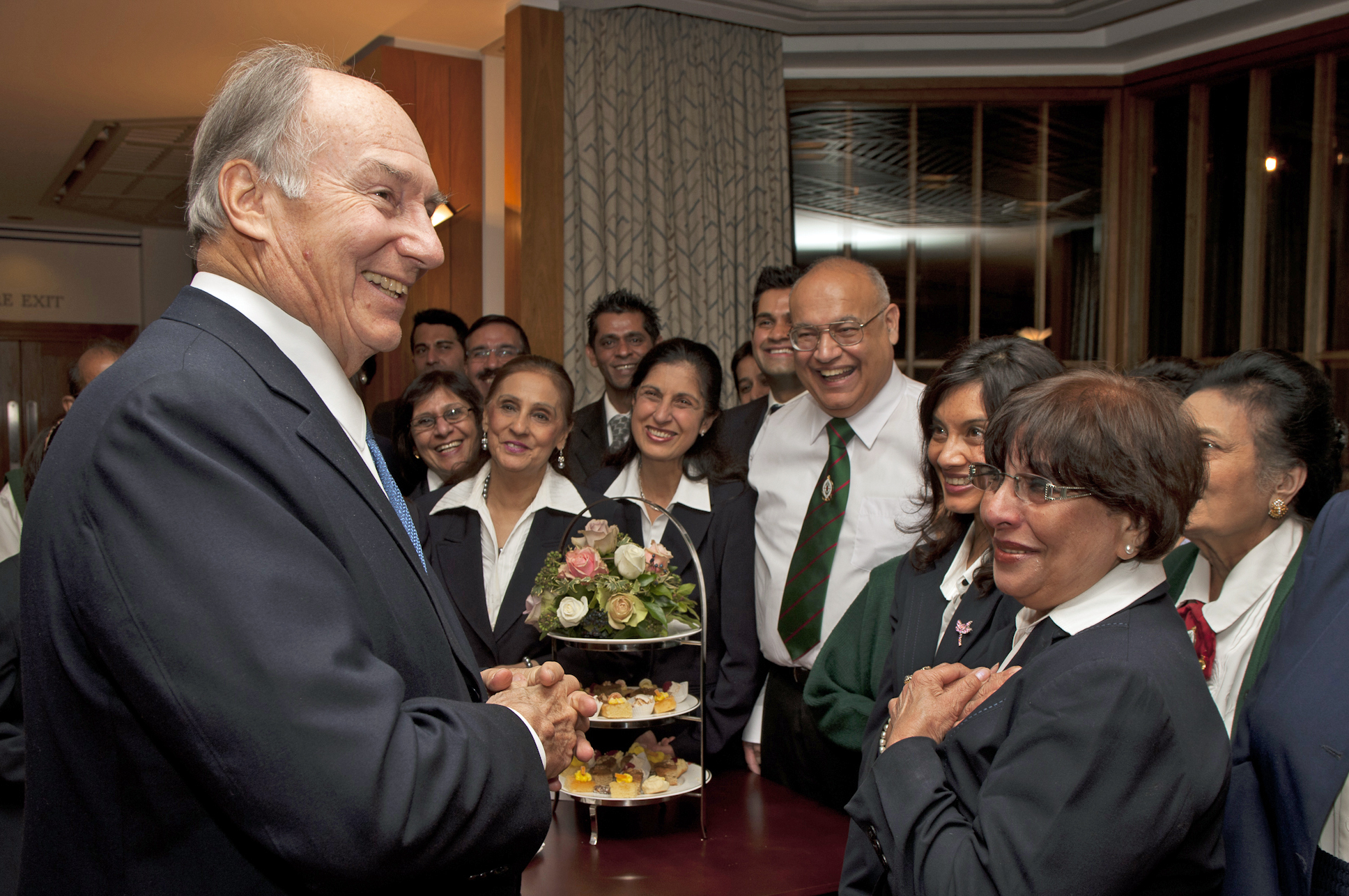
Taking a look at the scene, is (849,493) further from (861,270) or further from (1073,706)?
(1073,706)

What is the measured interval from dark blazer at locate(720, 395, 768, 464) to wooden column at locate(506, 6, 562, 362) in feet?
4.98

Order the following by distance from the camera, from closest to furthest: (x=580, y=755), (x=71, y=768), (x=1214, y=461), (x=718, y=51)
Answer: (x=71, y=768)
(x=580, y=755)
(x=1214, y=461)
(x=718, y=51)

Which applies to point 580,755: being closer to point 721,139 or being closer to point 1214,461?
point 1214,461

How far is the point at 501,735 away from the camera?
1024 mm

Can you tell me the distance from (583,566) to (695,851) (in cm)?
62

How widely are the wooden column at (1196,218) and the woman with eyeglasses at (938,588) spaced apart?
3940mm

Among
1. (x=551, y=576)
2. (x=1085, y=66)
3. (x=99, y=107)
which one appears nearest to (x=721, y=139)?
(x=1085, y=66)

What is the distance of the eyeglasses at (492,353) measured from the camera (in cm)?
396

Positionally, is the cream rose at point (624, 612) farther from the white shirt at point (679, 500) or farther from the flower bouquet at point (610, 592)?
the white shirt at point (679, 500)

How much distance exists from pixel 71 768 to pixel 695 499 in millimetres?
1997

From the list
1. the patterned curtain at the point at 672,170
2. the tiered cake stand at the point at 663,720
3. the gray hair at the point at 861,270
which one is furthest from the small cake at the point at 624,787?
the patterned curtain at the point at 672,170

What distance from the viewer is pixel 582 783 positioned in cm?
196

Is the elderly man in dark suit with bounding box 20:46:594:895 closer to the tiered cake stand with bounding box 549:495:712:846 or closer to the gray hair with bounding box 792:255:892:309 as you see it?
the tiered cake stand with bounding box 549:495:712:846

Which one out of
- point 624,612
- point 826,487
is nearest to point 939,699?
point 624,612
